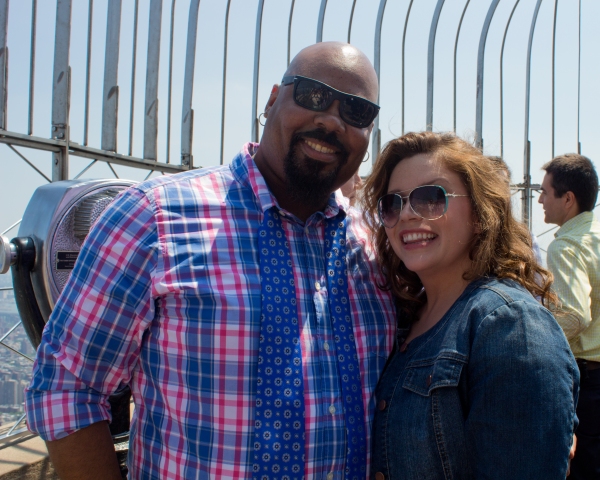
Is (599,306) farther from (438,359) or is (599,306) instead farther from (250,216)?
(250,216)

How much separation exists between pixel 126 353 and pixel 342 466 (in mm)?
644

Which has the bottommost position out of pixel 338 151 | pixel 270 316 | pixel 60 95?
pixel 270 316

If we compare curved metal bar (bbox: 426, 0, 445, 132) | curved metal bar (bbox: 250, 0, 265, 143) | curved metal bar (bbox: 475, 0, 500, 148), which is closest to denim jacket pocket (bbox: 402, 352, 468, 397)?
curved metal bar (bbox: 250, 0, 265, 143)

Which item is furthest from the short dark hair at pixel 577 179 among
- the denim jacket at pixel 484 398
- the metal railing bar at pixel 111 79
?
the metal railing bar at pixel 111 79

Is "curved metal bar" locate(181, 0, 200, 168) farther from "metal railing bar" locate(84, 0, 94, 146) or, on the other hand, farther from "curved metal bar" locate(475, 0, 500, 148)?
"curved metal bar" locate(475, 0, 500, 148)

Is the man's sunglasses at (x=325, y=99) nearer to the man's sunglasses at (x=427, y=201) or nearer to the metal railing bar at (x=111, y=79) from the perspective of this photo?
the man's sunglasses at (x=427, y=201)

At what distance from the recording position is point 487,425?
51.2 inches

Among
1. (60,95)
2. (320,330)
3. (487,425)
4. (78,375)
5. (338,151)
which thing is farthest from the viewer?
(60,95)

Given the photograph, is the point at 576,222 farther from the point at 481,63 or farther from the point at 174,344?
the point at 174,344

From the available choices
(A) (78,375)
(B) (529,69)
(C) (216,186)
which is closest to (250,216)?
(C) (216,186)

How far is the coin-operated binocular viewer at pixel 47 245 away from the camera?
6.84 feet

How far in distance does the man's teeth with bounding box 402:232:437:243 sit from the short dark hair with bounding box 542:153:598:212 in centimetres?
218

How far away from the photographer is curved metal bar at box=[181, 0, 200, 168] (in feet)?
15.2

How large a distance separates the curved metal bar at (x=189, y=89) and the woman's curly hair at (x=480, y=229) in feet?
10.1
